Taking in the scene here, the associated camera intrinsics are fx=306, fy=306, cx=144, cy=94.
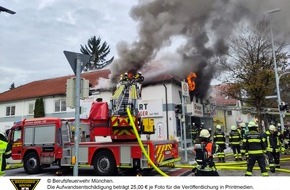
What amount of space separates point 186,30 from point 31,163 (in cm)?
789

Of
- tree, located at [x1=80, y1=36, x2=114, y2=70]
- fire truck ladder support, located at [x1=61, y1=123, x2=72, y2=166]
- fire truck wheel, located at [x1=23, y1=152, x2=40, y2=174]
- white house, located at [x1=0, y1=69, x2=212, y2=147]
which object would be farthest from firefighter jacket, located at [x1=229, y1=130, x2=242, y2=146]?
tree, located at [x1=80, y1=36, x2=114, y2=70]

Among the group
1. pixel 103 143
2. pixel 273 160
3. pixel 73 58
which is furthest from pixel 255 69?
pixel 73 58

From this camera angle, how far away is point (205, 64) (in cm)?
1689

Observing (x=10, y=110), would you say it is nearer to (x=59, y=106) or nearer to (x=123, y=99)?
(x=59, y=106)

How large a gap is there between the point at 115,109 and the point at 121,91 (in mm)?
690

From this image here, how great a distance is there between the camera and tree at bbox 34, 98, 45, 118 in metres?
26.0

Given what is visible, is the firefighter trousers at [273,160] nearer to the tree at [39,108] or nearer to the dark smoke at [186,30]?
the dark smoke at [186,30]

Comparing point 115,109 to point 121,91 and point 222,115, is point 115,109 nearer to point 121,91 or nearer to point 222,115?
point 121,91

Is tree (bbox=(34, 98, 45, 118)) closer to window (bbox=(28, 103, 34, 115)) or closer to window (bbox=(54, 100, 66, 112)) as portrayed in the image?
window (bbox=(54, 100, 66, 112))

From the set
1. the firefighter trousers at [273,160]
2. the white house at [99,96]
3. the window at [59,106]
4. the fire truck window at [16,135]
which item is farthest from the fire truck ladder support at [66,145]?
the window at [59,106]

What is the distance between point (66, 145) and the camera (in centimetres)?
1070

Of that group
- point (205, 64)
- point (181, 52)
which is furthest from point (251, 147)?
point (205, 64)

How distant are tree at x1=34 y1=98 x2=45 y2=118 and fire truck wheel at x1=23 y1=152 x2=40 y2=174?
50.2 ft

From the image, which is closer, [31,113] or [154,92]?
[154,92]
